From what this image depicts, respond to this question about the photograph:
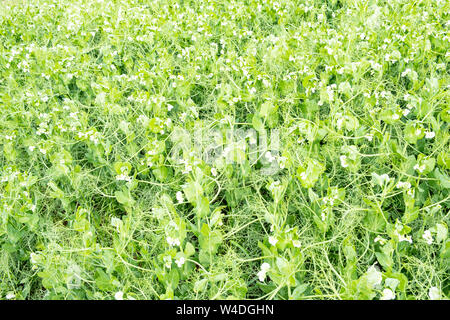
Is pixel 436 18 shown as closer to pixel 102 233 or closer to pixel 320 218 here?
pixel 320 218

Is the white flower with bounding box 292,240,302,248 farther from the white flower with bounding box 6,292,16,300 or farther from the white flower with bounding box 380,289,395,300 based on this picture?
the white flower with bounding box 6,292,16,300

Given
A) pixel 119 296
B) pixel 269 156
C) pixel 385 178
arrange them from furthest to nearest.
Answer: pixel 269 156
pixel 385 178
pixel 119 296

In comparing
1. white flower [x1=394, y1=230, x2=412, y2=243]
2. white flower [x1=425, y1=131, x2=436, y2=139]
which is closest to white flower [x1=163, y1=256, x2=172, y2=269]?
white flower [x1=394, y1=230, x2=412, y2=243]

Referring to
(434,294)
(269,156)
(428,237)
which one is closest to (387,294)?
(434,294)

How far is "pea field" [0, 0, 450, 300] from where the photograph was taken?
171 centimetres

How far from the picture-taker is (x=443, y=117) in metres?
2.13

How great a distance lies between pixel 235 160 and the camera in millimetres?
2027

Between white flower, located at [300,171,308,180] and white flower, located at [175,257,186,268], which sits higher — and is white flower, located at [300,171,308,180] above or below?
above

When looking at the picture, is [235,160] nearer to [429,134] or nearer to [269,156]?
[269,156]

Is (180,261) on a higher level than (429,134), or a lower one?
lower
